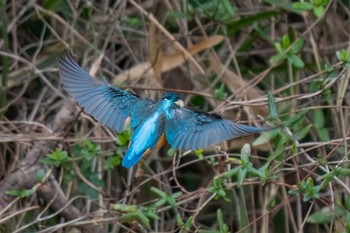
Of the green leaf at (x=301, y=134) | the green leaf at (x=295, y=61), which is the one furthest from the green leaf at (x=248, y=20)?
the green leaf at (x=301, y=134)

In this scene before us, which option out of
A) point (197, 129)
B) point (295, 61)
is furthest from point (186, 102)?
point (197, 129)

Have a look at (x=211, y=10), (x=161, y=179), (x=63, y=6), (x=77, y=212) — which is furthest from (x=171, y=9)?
(x=77, y=212)

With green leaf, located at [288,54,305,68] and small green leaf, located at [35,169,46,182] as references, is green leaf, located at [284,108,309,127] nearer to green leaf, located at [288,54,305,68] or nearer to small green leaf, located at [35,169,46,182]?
green leaf, located at [288,54,305,68]

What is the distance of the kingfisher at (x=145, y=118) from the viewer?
2205 millimetres

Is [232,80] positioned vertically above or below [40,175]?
above

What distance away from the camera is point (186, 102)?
3.14 m

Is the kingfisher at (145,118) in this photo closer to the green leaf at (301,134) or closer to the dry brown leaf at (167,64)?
the green leaf at (301,134)

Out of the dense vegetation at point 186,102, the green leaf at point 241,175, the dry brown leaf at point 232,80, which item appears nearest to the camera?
the green leaf at point 241,175

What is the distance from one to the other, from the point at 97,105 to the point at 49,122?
2.60 feet

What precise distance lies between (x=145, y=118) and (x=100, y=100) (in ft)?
0.44

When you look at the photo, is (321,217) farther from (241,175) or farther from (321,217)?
(241,175)

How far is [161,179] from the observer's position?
2.96 meters

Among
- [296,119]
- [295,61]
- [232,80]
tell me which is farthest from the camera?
[232,80]

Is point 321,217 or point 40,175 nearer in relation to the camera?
point 40,175
